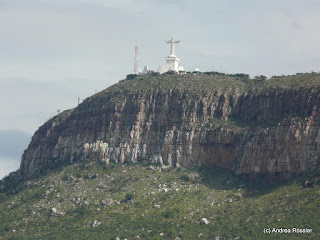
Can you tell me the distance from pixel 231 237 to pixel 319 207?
56.0ft

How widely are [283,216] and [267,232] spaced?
571 centimetres

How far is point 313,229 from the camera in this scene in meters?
191

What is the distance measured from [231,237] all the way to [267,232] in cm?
714

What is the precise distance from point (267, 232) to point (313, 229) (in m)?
8.86

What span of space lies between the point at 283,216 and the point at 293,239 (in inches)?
387

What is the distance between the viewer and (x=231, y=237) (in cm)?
19875

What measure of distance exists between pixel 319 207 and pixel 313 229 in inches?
329

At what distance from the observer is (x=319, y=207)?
652 feet

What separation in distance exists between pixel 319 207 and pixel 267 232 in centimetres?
1119

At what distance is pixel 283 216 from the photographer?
200 metres

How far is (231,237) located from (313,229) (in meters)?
16.0

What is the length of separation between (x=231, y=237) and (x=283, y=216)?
1038cm

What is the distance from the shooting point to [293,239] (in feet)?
624
